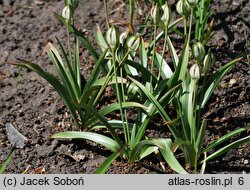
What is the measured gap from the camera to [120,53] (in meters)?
2.81

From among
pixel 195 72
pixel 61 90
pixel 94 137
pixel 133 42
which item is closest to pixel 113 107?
pixel 94 137

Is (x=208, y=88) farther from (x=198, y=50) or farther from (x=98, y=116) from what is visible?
(x=98, y=116)

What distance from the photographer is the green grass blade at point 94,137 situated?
9.68 feet

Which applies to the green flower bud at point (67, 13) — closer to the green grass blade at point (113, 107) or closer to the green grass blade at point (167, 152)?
the green grass blade at point (113, 107)

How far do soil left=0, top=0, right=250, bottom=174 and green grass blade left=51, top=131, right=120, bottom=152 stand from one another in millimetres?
139

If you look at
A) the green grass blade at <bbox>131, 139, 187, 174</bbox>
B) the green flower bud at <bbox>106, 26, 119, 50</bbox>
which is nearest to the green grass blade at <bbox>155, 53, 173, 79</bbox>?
the green grass blade at <bbox>131, 139, 187, 174</bbox>

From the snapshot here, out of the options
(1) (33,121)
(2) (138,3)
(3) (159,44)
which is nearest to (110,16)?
(2) (138,3)

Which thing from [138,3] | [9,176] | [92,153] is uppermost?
[138,3]

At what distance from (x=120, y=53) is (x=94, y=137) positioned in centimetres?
48

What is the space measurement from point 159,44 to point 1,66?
106cm

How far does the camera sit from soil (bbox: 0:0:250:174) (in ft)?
10.1

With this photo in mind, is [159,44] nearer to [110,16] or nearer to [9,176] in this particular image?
[110,16]

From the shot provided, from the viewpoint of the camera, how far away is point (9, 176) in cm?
290

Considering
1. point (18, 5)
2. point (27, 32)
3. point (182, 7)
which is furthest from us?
point (18, 5)
